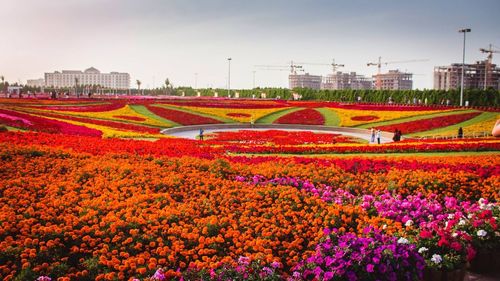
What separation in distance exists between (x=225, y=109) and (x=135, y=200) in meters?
38.4

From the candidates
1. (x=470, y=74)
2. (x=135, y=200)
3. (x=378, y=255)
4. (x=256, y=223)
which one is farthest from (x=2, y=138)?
(x=470, y=74)

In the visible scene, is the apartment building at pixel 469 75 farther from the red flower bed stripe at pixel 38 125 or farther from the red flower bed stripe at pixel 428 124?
the red flower bed stripe at pixel 38 125

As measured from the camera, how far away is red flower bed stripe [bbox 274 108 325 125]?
43.3 meters

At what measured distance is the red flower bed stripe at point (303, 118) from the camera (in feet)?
142

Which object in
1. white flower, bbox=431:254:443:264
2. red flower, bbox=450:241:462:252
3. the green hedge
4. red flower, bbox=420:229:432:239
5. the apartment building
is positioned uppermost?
the apartment building

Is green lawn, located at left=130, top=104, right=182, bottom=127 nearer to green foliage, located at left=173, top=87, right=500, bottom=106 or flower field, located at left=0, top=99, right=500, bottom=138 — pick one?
flower field, located at left=0, top=99, right=500, bottom=138

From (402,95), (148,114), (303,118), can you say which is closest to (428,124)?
(303,118)

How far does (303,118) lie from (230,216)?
36999 mm

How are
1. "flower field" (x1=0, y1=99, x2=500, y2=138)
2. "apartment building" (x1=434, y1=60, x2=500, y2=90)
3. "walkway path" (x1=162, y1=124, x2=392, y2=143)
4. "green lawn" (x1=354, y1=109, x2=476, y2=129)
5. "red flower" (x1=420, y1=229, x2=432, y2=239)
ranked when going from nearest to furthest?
"red flower" (x1=420, y1=229, x2=432, y2=239)
"flower field" (x1=0, y1=99, x2=500, y2=138)
"walkway path" (x1=162, y1=124, x2=392, y2=143)
"green lawn" (x1=354, y1=109, x2=476, y2=129)
"apartment building" (x1=434, y1=60, x2=500, y2=90)

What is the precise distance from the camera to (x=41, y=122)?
22953 mm

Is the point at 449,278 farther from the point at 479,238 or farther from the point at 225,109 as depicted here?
the point at 225,109

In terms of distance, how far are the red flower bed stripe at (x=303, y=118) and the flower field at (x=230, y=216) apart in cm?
2779

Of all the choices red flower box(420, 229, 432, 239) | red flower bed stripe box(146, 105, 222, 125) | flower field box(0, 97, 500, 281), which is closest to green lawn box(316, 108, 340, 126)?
red flower bed stripe box(146, 105, 222, 125)

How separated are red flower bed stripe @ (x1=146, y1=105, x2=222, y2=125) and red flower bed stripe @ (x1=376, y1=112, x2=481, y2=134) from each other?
14723 mm
